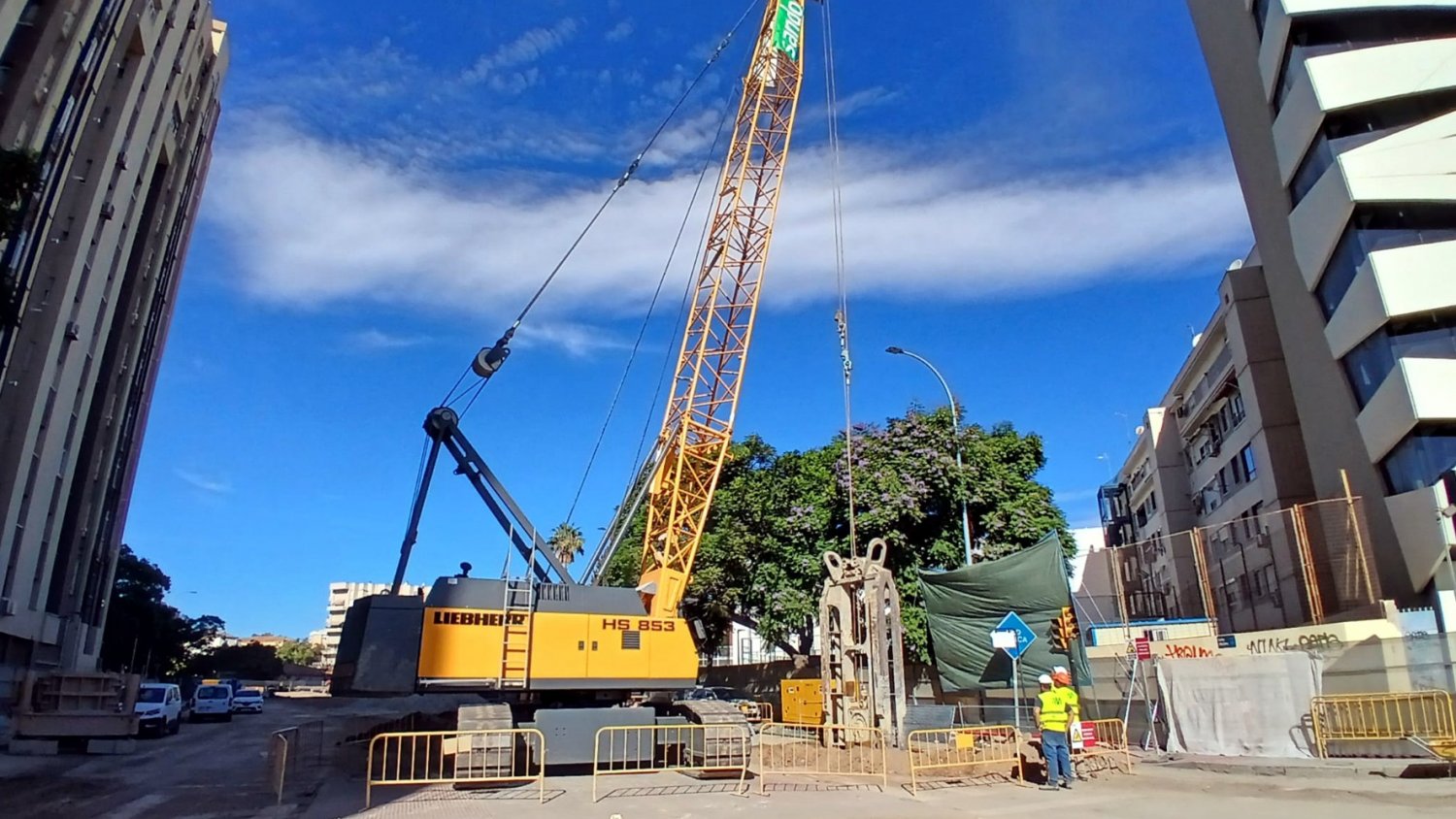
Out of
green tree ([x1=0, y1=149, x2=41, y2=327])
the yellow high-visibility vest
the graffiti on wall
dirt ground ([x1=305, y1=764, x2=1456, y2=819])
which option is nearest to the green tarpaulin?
the graffiti on wall

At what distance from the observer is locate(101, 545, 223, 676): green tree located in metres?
64.9

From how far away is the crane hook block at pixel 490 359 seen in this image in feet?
74.6

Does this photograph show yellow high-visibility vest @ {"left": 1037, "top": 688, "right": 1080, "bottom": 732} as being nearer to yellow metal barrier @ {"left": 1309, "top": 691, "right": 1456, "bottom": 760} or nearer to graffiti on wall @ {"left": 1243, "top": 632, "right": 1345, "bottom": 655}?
yellow metal barrier @ {"left": 1309, "top": 691, "right": 1456, "bottom": 760}

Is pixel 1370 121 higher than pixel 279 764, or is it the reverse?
pixel 1370 121

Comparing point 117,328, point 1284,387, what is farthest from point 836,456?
point 117,328

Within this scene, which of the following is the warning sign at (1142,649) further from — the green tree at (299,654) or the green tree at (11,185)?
the green tree at (299,654)

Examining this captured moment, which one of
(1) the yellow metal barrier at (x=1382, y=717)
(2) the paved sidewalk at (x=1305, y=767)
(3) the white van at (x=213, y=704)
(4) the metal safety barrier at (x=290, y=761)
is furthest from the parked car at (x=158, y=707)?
(1) the yellow metal barrier at (x=1382, y=717)

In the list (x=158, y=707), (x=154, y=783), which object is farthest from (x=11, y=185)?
(x=158, y=707)

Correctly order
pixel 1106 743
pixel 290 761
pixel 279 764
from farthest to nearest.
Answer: pixel 290 761 → pixel 1106 743 → pixel 279 764

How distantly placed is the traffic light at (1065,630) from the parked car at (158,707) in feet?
79.4

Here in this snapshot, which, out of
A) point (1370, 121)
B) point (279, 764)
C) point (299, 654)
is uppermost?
point (1370, 121)

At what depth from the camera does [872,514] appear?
1228 inches

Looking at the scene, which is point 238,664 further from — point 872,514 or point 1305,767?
point 1305,767

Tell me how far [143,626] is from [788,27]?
6634 centimetres
